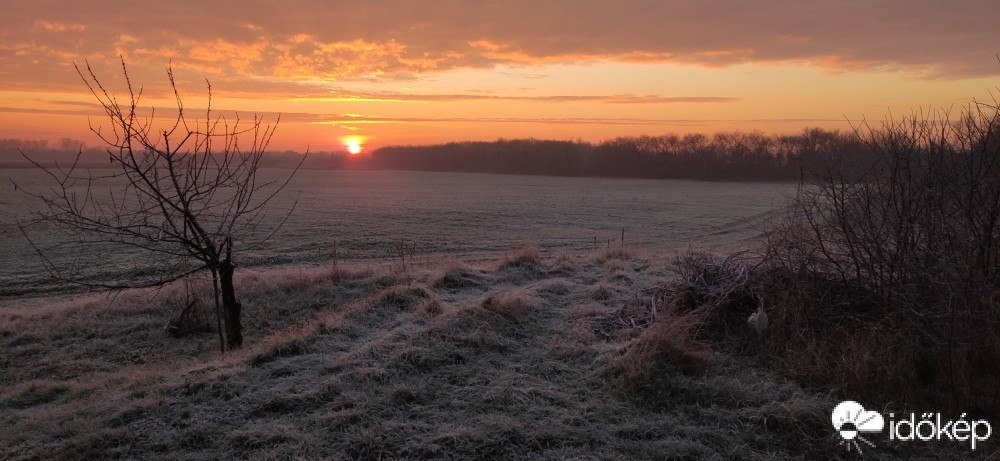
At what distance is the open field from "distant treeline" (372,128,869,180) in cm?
8459

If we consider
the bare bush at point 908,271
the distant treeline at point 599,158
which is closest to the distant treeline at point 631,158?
the distant treeline at point 599,158

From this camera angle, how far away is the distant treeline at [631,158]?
93.4 m

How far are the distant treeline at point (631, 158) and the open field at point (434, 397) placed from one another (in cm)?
8459

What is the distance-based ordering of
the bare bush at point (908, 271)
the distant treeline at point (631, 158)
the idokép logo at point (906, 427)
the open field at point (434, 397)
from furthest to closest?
the distant treeline at point (631, 158) → the bare bush at point (908, 271) → the idokép logo at point (906, 427) → the open field at point (434, 397)

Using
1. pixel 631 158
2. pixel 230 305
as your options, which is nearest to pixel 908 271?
pixel 230 305

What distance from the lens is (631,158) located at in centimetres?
10381

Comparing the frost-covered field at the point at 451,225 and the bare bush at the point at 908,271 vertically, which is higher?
the bare bush at the point at 908,271

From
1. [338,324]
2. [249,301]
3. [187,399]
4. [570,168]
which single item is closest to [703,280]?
[338,324]

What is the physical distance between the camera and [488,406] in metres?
Answer: 5.15

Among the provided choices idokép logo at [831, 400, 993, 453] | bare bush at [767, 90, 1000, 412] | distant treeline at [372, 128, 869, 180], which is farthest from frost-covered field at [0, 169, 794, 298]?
distant treeline at [372, 128, 869, 180]

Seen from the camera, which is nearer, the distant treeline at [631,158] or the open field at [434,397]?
the open field at [434,397]

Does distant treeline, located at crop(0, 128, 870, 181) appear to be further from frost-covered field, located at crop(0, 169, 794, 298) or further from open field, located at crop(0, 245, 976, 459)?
open field, located at crop(0, 245, 976, 459)

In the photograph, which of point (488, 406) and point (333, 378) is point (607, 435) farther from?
point (333, 378)

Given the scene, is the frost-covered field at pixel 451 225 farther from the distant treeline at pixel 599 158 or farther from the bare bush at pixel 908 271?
the distant treeline at pixel 599 158
